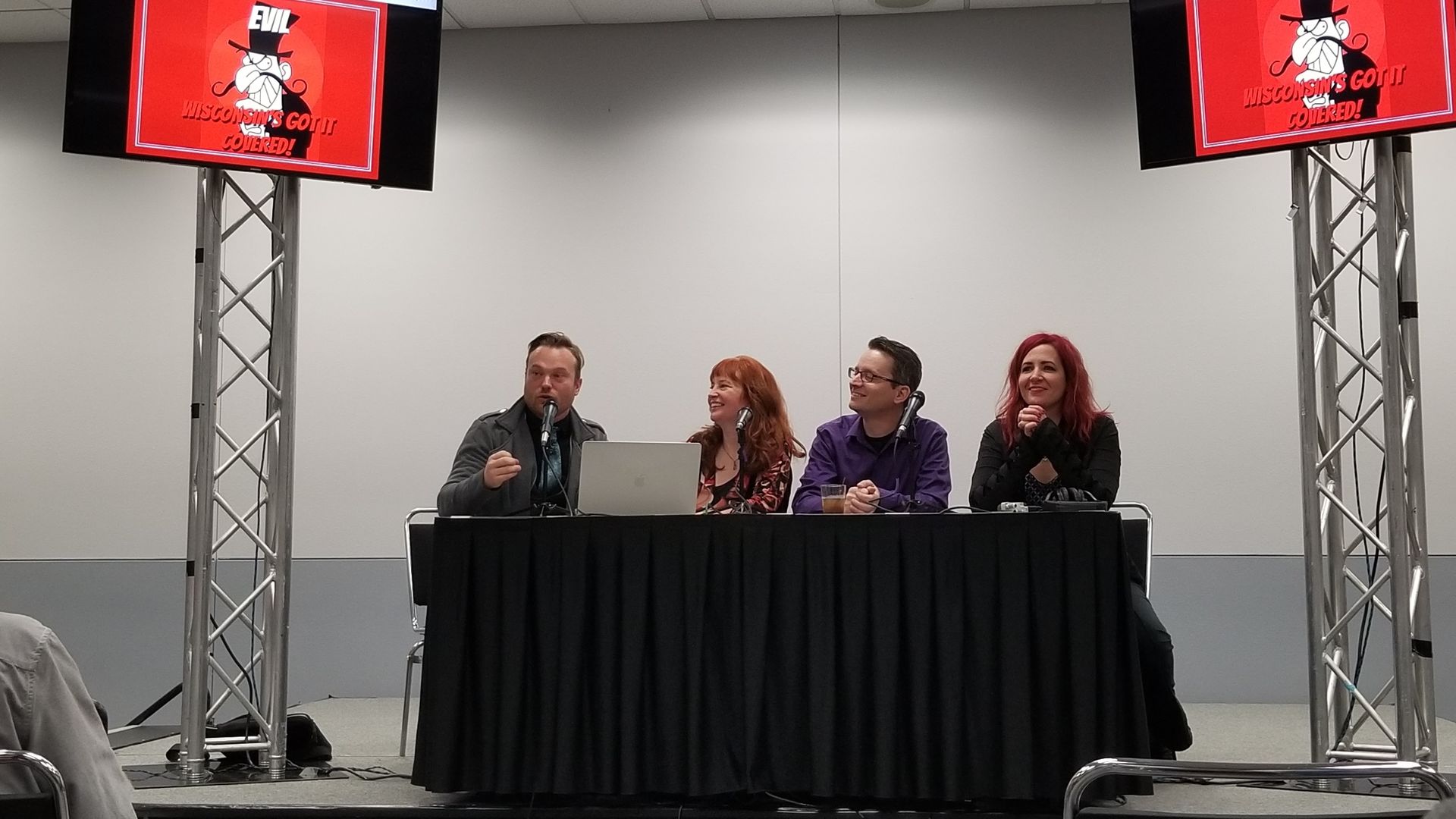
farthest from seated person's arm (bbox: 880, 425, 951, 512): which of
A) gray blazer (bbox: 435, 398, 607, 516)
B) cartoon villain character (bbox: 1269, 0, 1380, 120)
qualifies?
cartoon villain character (bbox: 1269, 0, 1380, 120)

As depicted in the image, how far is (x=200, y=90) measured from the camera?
355 cm

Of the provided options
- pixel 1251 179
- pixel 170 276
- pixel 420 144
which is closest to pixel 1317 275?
pixel 1251 179

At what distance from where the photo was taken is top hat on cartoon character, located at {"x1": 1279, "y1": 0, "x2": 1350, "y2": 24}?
3305 millimetres

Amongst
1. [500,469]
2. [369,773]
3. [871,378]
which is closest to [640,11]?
[871,378]

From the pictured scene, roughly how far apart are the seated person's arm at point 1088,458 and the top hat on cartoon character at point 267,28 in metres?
2.45

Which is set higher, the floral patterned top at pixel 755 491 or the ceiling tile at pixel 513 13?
the ceiling tile at pixel 513 13

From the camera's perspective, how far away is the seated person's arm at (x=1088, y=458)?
3.44m

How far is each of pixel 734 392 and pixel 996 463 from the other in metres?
0.86

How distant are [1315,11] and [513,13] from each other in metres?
3.69

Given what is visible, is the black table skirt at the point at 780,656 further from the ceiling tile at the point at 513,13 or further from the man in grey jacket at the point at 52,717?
the ceiling tile at the point at 513,13

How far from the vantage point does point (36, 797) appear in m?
1.42

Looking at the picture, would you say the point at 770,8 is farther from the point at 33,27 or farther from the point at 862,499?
the point at 33,27

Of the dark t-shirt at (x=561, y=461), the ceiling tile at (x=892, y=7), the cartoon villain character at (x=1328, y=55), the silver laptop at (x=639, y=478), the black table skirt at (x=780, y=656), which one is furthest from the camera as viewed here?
the ceiling tile at (x=892, y=7)

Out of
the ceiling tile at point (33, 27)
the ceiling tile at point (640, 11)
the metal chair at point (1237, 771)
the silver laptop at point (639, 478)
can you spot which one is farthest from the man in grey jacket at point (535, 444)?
the ceiling tile at point (33, 27)
